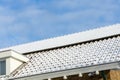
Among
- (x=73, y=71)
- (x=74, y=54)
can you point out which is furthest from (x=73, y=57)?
(x=73, y=71)

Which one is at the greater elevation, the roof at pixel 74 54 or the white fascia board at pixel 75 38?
the white fascia board at pixel 75 38

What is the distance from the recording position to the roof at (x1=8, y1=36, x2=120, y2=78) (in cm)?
1472

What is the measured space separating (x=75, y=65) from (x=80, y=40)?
4.50 m

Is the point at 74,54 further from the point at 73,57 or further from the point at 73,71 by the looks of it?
the point at 73,71

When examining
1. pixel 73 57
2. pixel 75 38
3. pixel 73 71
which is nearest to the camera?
pixel 73 71

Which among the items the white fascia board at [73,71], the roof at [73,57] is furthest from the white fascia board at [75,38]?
the white fascia board at [73,71]

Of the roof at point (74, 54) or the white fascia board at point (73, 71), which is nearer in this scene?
the white fascia board at point (73, 71)

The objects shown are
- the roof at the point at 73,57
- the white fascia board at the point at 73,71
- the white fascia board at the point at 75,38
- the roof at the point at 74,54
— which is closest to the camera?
the white fascia board at the point at 73,71

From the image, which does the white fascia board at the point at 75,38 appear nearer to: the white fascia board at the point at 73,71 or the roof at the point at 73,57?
the roof at the point at 73,57

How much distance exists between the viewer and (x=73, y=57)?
16484mm

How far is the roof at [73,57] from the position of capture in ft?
48.3

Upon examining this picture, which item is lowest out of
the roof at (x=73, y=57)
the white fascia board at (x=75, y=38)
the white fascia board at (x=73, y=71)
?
the white fascia board at (x=73, y=71)

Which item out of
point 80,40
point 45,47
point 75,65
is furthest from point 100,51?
point 45,47

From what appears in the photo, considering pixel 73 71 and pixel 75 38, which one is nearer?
pixel 73 71
